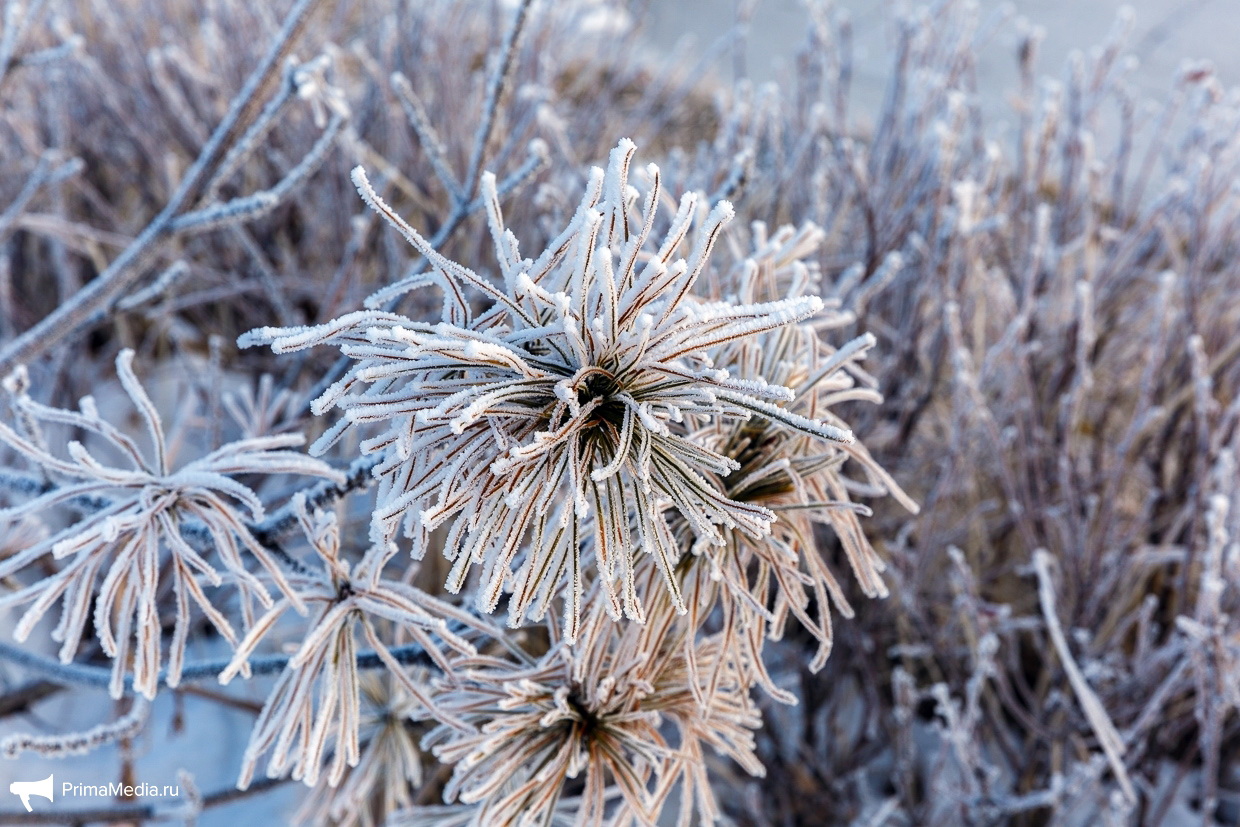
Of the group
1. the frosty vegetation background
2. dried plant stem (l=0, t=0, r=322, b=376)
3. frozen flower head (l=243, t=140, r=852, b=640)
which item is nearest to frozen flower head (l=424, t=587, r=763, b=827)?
the frosty vegetation background

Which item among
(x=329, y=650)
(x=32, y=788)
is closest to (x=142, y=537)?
(x=329, y=650)

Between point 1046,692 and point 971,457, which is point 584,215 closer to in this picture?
point 971,457

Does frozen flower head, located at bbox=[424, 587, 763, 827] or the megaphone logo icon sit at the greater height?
the megaphone logo icon

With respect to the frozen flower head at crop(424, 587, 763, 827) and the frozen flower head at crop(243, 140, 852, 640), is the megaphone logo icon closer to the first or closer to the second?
the frozen flower head at crop(424, 587, 763, 827)

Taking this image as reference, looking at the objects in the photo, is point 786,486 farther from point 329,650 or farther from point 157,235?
point 157,235

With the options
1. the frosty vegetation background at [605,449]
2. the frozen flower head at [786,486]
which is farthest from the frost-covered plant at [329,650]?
the frozen flower head at [786,486]

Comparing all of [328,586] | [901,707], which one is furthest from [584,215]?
[901,707]

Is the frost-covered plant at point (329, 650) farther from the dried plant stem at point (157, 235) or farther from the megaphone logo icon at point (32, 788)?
the megaphone logo icon at point (32, 788)
